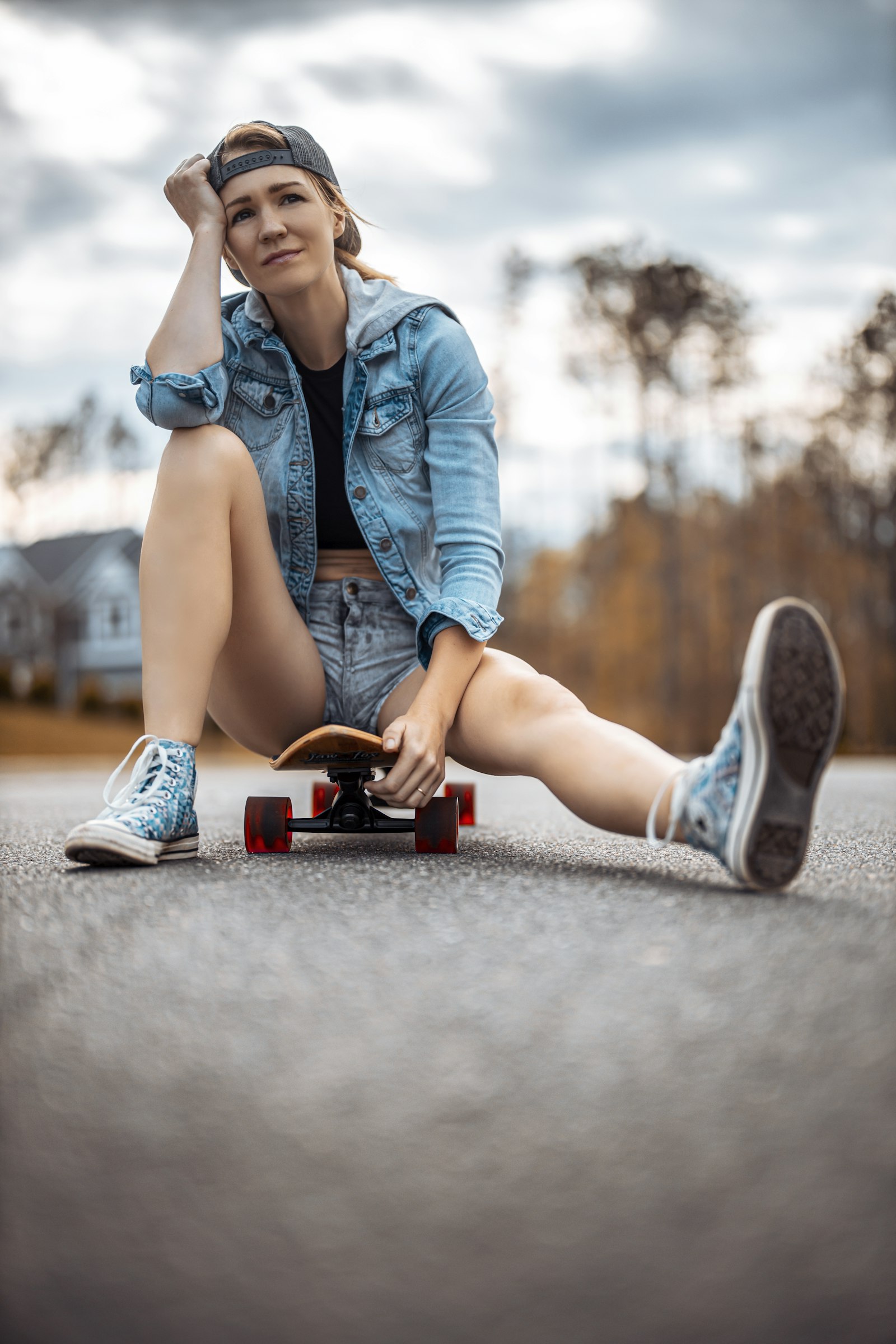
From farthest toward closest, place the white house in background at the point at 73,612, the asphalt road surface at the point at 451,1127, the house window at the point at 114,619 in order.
→ the house window at the point at 114,619
the white house in background at the point at 73,612
the asphalt road surface at the point at 451,1127

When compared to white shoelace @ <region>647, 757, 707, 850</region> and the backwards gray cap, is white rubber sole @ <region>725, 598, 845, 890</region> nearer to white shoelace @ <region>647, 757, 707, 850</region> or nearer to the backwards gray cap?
white shoelace @ <region>647, 757, 707, 850</region>

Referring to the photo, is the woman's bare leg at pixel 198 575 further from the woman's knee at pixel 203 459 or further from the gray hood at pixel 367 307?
the gray hood at pixel 367 307

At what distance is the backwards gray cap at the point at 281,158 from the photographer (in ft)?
5.84

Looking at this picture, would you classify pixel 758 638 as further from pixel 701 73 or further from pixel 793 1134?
pixel 701 73

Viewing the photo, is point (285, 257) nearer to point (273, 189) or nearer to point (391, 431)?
point (273, 189)

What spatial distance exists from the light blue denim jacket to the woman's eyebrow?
17 centimetres

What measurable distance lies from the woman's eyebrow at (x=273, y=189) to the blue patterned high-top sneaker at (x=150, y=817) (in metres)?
0.93

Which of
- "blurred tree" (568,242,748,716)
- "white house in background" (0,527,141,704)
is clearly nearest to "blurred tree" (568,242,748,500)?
"blurred tree" (568,242,748,716)

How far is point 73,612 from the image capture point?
25516 millimetres

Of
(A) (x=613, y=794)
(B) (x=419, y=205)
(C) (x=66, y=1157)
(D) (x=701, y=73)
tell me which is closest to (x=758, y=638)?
(A) (x=613, y=794)

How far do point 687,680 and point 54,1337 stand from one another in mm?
18135

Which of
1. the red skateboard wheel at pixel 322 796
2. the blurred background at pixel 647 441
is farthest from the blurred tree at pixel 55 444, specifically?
the red skateboard wheel at pixel 322 796

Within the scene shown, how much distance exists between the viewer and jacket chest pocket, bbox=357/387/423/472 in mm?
1870

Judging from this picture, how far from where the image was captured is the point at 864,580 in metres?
16.7
